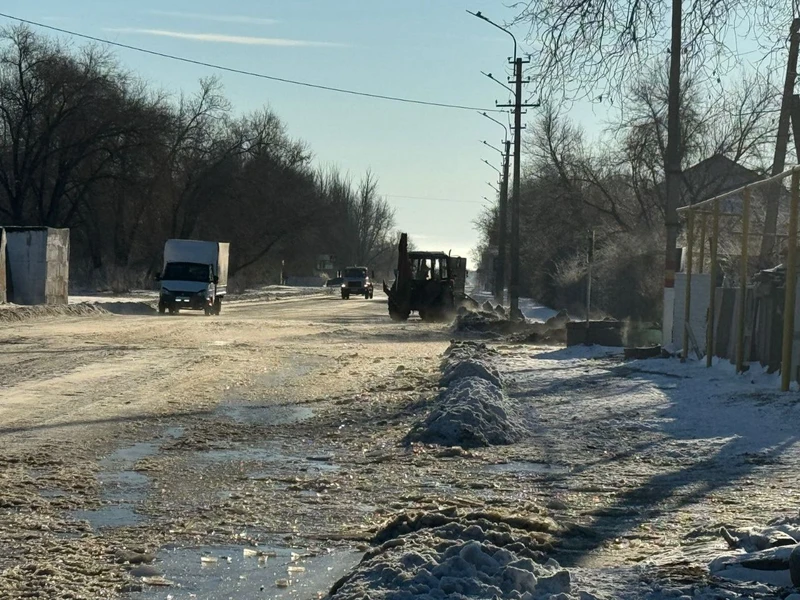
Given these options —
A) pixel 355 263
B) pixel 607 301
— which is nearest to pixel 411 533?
pixel 607 301

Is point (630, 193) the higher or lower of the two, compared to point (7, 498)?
higher

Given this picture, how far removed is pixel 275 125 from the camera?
96.2 meters

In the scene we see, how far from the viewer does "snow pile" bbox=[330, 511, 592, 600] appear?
5258 millimetres

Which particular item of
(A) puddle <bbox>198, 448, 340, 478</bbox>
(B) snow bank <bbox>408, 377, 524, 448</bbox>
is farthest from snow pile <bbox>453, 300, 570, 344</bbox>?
(A) puddle <bbox>198, 448, 340, 478</bbox>

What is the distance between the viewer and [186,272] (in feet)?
151

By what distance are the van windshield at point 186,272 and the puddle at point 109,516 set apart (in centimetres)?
3797

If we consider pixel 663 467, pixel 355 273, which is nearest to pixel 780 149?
pixel 663 467

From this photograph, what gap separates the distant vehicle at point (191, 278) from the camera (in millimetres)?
44906

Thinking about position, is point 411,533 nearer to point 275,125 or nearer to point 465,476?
point 465,476

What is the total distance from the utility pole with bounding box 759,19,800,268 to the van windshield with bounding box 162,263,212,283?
74.4 feet

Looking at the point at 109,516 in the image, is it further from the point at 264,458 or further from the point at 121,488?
the point at 264,458

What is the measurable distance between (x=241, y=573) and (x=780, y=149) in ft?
83.3

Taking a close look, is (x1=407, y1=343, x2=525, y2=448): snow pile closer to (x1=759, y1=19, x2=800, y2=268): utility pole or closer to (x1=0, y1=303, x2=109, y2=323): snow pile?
(x1=759, y1=19, x2=800, y2=268): utility pole

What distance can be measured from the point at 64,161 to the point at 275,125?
1315 inches
